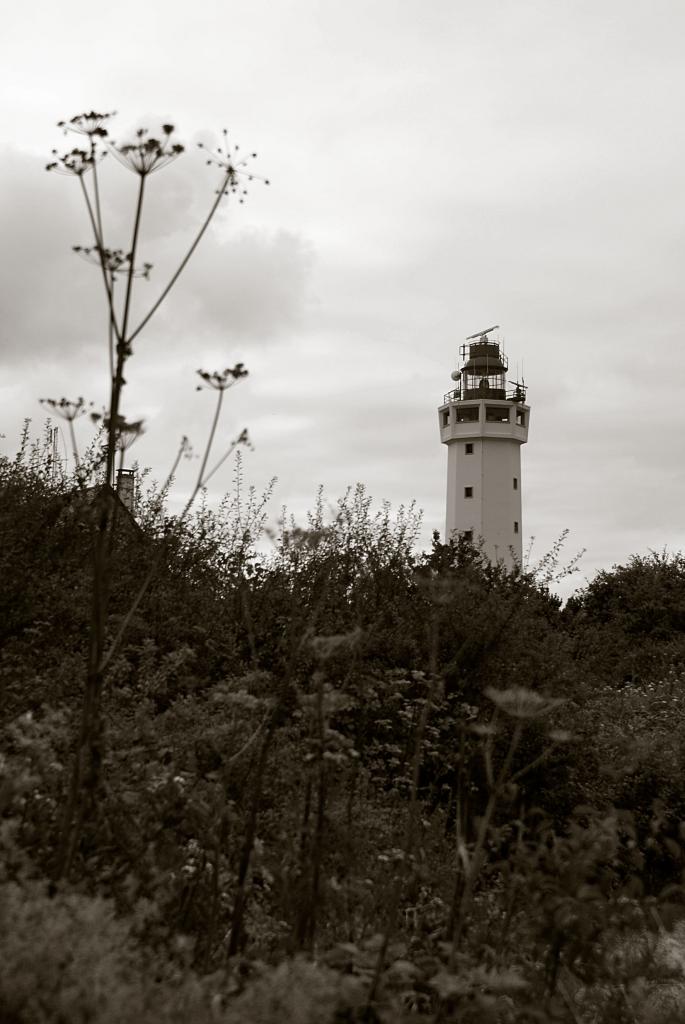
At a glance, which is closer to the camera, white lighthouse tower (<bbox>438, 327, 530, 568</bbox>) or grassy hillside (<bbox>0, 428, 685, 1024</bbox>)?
grassy hillside (<bbox>0, 428, 685, 1024</bbox>)

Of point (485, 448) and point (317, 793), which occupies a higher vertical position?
point (485, 448)

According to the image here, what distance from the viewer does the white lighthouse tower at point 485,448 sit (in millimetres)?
46656

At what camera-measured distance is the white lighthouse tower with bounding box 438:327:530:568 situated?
46656 millimetres

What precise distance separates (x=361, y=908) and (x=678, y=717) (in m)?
10.4

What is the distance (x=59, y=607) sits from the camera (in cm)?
995

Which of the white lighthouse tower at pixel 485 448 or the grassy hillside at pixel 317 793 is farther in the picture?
the white lighthouse tower at pixel 485 448

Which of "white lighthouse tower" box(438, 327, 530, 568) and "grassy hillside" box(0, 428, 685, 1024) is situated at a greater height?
"white lighthouse tower" box(438, 327, 530, 568)

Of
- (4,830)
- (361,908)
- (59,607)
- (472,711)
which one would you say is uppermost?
(59,607)

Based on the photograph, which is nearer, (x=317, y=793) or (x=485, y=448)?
(x=317, y=793)

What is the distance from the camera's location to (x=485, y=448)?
47.9m

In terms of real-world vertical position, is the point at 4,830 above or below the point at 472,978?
above

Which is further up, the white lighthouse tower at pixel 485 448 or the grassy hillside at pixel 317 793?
the white lighthouse tower at pixel 485 448

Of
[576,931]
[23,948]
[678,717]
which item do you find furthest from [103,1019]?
[678,717]

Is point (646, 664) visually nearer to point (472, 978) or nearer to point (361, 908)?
point (361, 908)
